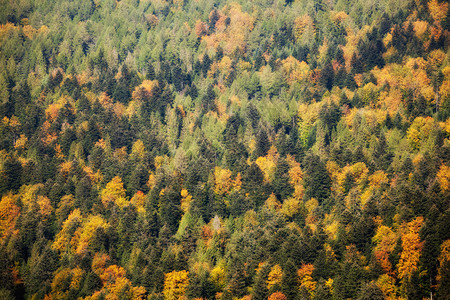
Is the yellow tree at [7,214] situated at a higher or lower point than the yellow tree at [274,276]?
lower

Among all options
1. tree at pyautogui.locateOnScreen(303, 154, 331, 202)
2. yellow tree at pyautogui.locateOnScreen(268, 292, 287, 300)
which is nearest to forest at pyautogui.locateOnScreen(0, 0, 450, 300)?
yellow tree at pyautogui.locateOnScreen(268, 292, 287, 300)

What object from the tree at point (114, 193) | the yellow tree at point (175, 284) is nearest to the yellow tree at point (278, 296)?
the yellow tree at point (175, 284)

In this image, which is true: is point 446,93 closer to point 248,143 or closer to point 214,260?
point 248,143

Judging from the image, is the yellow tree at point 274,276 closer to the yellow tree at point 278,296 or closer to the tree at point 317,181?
the yellow tree at point 278,296

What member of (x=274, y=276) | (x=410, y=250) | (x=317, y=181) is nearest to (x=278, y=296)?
(x=274, y=276)

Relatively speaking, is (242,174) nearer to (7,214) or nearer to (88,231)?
(88,231)
